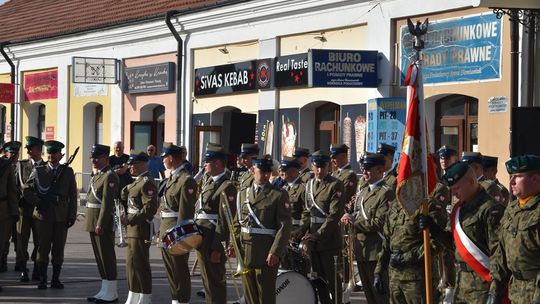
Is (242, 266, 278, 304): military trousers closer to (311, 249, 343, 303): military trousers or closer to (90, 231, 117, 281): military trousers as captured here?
(311, 249, 343, 303): military trousers

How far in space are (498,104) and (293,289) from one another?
7519 millimetres

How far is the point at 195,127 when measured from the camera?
27.0 metres

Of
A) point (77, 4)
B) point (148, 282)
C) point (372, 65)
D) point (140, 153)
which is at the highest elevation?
point (77, 4)

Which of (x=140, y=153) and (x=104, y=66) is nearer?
(x=140, y=153)

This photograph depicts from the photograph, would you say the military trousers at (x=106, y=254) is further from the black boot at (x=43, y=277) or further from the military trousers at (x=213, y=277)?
the military trousers at (x=213, y=277)

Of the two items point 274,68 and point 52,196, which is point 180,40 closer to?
point 274,68

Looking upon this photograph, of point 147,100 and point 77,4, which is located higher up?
point 77,4

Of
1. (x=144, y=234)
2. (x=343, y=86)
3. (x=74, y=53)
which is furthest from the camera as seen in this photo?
(x=74, y=53)

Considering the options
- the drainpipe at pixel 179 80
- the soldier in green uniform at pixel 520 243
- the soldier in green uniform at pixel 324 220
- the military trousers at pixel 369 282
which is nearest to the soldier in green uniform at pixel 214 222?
the soldier in green uniform at pixel 324 220

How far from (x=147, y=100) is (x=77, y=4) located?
21.1 ft

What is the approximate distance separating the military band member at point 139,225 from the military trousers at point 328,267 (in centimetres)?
195

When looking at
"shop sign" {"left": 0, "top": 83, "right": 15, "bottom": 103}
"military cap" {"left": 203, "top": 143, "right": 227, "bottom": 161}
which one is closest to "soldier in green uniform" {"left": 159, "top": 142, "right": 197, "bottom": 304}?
"military cap" {"left": 203, "top": 143, "right": 227, "bottom": 161}

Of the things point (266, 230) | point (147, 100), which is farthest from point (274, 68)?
point (266, 230)

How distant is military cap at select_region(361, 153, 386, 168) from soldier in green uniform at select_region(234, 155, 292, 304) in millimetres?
1317
